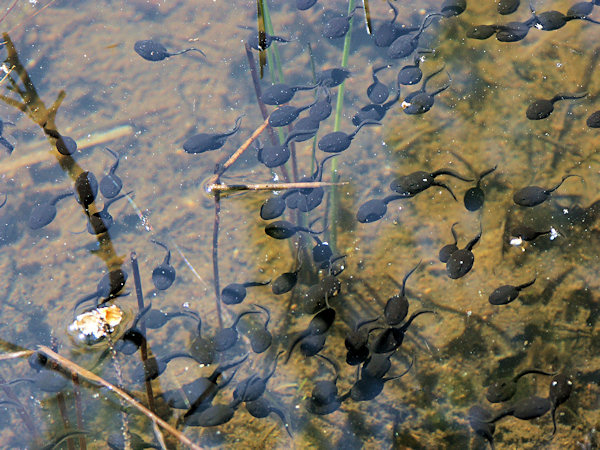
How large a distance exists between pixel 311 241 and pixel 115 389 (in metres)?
1.51

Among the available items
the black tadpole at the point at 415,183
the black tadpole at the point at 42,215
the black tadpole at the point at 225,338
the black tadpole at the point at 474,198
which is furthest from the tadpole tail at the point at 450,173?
the black tadpole at the point at 42,215

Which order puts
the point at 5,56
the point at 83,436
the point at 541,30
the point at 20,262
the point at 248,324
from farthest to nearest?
the point at 5,56 → the point at 541,30 → the point at 20,262 → the point at 248,324 → the point at 83,436

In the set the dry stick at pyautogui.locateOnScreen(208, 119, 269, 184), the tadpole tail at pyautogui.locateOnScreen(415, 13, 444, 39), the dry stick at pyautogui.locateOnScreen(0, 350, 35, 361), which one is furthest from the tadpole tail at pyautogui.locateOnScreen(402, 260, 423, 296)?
the dry stick at pyautogui.locateOnScreen(0, 350, 35, 361)

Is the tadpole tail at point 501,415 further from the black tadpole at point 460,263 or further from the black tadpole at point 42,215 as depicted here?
the black tadpole at point 42,215

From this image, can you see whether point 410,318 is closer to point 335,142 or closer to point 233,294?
point 233,294

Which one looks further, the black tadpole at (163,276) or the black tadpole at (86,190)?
the black tadpole at (86,190)

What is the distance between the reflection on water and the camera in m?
2.93

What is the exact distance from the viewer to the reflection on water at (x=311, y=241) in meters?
2.93

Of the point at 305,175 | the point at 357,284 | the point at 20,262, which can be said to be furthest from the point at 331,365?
the point at 20,262

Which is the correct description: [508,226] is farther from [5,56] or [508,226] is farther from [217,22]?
[5,56]

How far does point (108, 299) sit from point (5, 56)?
2.58m

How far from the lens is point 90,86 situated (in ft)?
13.9

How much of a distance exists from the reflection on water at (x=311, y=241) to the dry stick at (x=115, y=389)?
0.06m

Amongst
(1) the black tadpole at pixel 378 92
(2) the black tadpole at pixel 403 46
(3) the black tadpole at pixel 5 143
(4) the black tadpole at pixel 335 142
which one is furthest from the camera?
(3) the black tadpole at pixel 5 143
